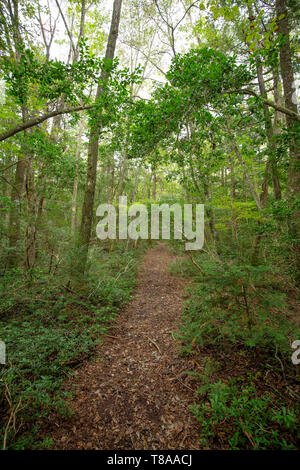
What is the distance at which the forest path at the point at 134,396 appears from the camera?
7.01 ft

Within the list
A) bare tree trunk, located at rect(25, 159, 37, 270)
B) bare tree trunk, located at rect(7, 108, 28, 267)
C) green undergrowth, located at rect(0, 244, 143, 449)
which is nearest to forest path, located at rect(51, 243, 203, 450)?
green undergrowth, located at rect(0, 244, 143, 449)

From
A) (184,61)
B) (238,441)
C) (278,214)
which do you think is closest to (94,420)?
(238,441)

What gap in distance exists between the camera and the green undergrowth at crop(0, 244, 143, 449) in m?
2.16

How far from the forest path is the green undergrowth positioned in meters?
0.26

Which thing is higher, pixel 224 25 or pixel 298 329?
pixel 224 25

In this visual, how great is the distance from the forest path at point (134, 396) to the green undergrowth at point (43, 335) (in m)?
0.26

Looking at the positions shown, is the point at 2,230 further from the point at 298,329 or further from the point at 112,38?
the point at 298,329

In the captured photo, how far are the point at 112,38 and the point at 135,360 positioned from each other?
28.0ft

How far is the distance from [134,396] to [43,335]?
6.56ft

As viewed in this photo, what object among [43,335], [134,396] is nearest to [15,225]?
[43,335]

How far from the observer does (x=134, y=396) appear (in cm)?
272

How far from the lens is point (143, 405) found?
8.45ft

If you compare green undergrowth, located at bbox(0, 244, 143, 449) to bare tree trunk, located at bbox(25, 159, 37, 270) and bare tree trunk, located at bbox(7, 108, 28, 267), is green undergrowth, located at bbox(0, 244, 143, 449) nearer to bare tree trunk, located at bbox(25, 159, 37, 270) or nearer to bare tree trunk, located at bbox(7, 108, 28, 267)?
bare tree trunk, located at bbox(25, 159, 37, 270)
